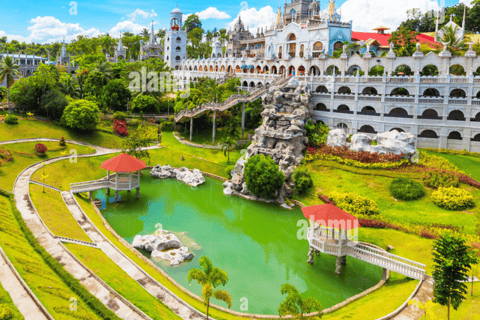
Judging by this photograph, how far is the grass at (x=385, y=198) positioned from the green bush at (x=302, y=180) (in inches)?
28.8

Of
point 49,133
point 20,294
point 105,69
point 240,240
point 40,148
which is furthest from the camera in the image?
point 105,69

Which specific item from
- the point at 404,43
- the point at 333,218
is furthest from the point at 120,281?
the point at 404,43

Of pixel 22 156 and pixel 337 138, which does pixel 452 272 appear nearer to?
pixel 337 138

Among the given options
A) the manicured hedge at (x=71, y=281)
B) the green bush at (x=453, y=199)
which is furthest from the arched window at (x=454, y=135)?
the manicured hedge at (x=71, y=281)

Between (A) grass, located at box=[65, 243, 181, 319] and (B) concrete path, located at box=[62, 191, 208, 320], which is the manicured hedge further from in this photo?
(B) concrete path, located at box=[62, 191, 208, 320]

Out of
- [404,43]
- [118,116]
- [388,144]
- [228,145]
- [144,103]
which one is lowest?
[228,145]

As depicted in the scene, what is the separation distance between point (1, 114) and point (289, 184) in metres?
41.1

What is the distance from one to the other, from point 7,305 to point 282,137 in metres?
32.9

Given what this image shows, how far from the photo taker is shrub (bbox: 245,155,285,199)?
130 ft

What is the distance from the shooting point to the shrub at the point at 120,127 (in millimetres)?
58781

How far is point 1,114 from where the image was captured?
53.6 m

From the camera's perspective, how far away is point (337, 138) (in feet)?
151

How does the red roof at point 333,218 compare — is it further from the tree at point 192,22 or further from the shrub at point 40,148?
the tree at point 192,22

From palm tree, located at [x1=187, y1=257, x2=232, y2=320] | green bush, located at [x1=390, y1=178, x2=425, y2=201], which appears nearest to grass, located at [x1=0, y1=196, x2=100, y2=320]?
palm tree, located at [x1=187, y1=257, x2=232, y2=320]
